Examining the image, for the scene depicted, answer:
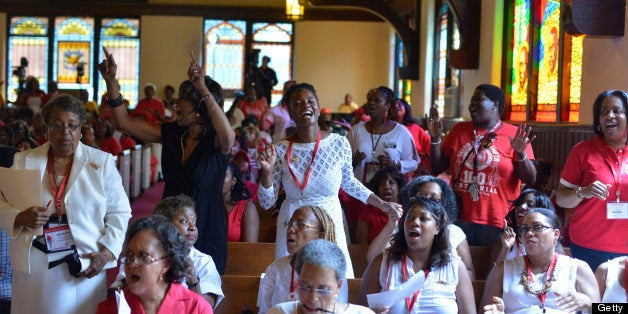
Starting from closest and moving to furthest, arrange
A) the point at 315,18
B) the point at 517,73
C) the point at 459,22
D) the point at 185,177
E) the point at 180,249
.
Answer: the point at 180,249
the point at 185,177
the point at 517,73
the point at 459,22
the point at 315,18

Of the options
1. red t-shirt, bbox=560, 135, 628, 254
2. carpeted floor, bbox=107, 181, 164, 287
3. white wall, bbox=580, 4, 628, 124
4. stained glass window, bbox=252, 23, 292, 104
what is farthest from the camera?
stained glass window, bbox=252, 23, 292, 104

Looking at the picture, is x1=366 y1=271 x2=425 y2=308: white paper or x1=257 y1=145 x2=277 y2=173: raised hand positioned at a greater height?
x1=257 y1=145 x2=277 y2=173: raised hand

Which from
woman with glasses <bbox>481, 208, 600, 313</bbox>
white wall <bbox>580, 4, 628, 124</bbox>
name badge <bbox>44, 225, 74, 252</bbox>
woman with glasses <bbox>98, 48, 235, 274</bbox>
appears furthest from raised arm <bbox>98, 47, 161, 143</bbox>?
white wall <bbox>580, 4, 628, 124</bbox>

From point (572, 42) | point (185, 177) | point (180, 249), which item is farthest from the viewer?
point (572, 42)

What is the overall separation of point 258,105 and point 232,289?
11023mm

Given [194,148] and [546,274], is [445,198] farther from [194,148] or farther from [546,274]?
[194,148]

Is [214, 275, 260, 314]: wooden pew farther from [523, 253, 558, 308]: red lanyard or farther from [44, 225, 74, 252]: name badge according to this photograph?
[523, 253, 558, 308]: red lanyard

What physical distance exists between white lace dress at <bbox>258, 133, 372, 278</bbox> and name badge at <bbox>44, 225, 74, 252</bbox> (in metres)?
1.12

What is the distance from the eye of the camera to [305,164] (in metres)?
4.95

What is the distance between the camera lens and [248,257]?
547cm

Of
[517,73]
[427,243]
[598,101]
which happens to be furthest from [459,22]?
[427,243]

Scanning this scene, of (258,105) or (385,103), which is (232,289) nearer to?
(385,103)

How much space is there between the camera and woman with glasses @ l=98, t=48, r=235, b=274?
4680mm

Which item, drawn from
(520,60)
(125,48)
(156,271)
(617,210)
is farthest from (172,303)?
(125,48)
